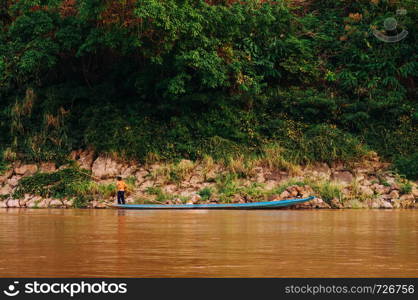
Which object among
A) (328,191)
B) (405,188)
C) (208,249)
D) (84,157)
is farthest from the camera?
(84,157)

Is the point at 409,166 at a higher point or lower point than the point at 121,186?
higher

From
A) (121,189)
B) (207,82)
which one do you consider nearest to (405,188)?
(207,82)

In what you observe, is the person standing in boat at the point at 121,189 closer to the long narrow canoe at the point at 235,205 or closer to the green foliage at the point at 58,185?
the long narrow canoe at the point at 235,205

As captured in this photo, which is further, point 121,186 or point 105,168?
point 105,168

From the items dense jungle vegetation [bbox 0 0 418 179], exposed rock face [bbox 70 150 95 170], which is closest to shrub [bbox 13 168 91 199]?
exposed rock face [bbox 70 150 95 170]

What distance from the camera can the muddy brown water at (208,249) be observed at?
7723 millimetres

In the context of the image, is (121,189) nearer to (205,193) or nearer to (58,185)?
(205,193)

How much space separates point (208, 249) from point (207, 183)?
14.9 m

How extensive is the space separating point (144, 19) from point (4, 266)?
15995 mm

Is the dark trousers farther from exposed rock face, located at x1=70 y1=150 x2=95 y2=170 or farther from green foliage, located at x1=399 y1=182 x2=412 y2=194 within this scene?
green foliage, located at x1=399 y1=182 x2=412 y2=194

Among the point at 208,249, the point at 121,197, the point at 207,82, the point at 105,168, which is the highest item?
the point at 207,82

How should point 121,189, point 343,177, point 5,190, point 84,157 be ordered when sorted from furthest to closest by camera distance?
point 84,157, point 5,190, point 343,177, point 121,189

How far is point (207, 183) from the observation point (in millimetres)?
24688

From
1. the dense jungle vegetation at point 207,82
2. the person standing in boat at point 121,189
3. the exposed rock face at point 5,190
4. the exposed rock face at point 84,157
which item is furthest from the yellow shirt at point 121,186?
the exposed rock face at point 5,190
